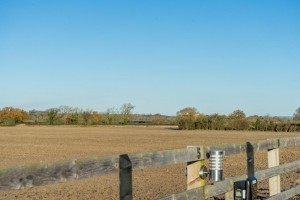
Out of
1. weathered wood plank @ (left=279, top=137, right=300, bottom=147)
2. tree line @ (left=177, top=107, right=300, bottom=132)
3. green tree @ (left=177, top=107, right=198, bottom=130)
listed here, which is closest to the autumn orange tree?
green tree @ (left=177, top=107, right=198, bottom=130)

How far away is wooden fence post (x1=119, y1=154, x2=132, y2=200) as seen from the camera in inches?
176

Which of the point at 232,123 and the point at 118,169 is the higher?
the point at 232,123

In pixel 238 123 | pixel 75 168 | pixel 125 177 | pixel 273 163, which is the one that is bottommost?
pixel 273 163

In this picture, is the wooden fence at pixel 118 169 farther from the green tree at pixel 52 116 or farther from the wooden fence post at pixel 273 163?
the green tree at pixel 52 116

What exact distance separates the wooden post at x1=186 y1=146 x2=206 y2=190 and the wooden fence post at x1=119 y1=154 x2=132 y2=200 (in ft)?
4.00

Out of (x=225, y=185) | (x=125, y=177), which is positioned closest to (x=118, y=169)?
(x=125, y=177)

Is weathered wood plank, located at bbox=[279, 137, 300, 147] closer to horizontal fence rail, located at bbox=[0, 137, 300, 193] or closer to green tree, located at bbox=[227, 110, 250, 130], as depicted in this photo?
horizontal fence rail, located at bbox=[0, 137, 300, 193]

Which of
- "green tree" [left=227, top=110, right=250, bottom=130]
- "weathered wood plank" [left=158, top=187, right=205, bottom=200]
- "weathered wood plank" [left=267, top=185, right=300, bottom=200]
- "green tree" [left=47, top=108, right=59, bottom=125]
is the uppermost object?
"green tree" [left=47, top=108, right=59, bottom=125]

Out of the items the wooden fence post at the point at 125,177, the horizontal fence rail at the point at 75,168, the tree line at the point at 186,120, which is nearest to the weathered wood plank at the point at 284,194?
the horizontal fence rail at the point at 75,168

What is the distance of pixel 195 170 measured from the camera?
18.7ft

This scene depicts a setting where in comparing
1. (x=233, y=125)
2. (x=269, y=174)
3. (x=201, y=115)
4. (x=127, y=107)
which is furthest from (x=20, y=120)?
(x=269, y=174)

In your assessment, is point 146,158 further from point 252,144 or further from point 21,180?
point 252,144

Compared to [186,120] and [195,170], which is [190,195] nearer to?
[195,170]

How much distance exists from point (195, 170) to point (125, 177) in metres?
1.41
